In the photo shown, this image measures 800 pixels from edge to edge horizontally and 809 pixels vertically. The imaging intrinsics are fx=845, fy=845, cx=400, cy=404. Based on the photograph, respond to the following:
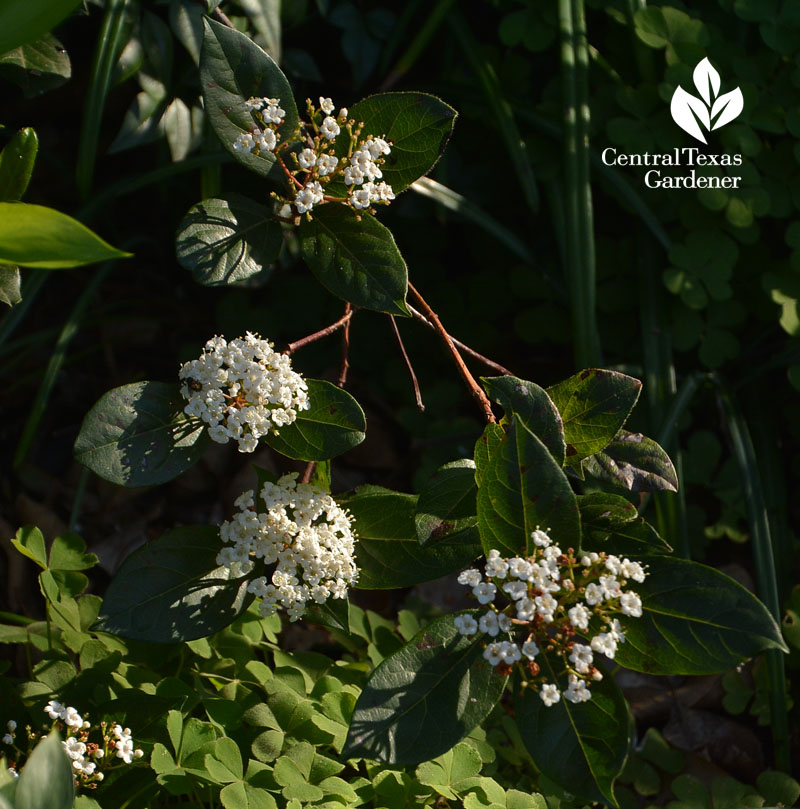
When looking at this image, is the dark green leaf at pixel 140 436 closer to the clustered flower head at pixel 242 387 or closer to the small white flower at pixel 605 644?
the clustered flower head at pixel 242 387

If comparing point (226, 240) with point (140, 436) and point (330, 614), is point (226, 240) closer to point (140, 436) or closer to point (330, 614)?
point (140, 436)

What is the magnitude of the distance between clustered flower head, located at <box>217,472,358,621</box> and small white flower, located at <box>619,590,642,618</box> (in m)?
0.34

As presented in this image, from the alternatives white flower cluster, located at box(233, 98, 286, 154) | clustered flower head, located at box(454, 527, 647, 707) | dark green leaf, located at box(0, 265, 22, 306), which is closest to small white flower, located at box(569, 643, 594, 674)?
clustered flower head, located at box(454, 527, 647, 707)

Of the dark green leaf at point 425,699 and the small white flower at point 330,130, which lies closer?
the dark green leaf at point 425,699

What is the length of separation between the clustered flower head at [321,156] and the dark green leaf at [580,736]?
0.63 metres

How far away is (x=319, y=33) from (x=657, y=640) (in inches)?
57.3

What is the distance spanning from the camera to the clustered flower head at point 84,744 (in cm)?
99

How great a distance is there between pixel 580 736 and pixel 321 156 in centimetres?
77

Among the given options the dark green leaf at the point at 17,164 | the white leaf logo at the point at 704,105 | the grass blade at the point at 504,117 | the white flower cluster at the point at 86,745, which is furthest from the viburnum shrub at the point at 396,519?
the white leaf logo at the point at 704,105

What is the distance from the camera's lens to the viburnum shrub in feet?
3.11

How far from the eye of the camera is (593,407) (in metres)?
1.10

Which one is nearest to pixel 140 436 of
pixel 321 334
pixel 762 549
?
pixel 321 334

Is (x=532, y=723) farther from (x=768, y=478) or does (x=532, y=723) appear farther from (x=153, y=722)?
(x=768, y=478)

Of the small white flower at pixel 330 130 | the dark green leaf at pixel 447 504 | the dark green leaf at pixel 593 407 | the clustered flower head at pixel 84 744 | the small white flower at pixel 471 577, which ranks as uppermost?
the small white flower at pixel 330 130
